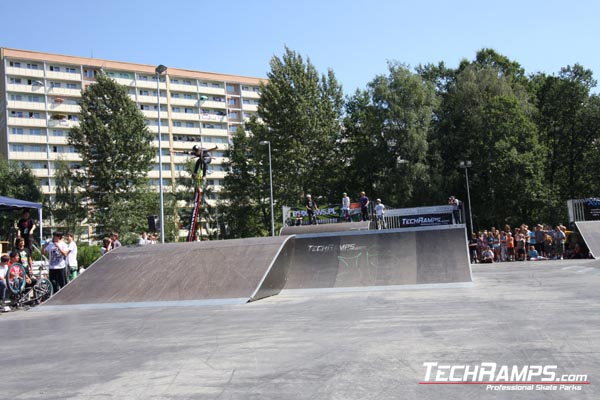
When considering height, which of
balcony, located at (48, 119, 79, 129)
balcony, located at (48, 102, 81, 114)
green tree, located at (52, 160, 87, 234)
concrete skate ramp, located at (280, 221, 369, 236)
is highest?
balcony, located at (48, 102, 81, 114)

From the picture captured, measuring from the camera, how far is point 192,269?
1298 cm

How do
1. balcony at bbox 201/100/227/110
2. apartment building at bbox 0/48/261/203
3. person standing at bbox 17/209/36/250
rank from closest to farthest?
1. person standing at bbox 17/209/36/250
2. apartment building at bbox 0/48/261/203
3. balcony at bbox 201/100/227/110

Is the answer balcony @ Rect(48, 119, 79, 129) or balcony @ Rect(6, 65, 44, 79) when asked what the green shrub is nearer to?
balcony @ Rect(48, 119, 79, 129)

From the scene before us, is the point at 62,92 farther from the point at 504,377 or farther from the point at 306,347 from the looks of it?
the point at 504,377

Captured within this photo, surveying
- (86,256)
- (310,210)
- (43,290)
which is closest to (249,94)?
(86,256)

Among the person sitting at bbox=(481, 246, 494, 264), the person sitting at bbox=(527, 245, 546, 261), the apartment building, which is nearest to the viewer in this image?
the person sitting at bbox=(527, 245, 546, 261)

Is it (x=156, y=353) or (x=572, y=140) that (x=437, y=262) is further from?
(x=572, y=140)

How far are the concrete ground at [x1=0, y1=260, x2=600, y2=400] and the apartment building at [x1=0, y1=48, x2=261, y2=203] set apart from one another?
177ft

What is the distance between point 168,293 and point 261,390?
331 inches

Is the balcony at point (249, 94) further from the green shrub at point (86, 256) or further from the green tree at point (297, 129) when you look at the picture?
the green shrub at point (86, 256)

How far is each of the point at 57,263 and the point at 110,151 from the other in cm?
3443

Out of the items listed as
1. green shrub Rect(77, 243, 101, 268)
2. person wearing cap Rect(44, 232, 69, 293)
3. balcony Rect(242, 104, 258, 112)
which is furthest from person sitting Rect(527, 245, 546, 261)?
balcony Rect(242, 104, 258, 112)

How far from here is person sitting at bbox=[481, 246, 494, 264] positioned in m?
23.5

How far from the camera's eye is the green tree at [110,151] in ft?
149
